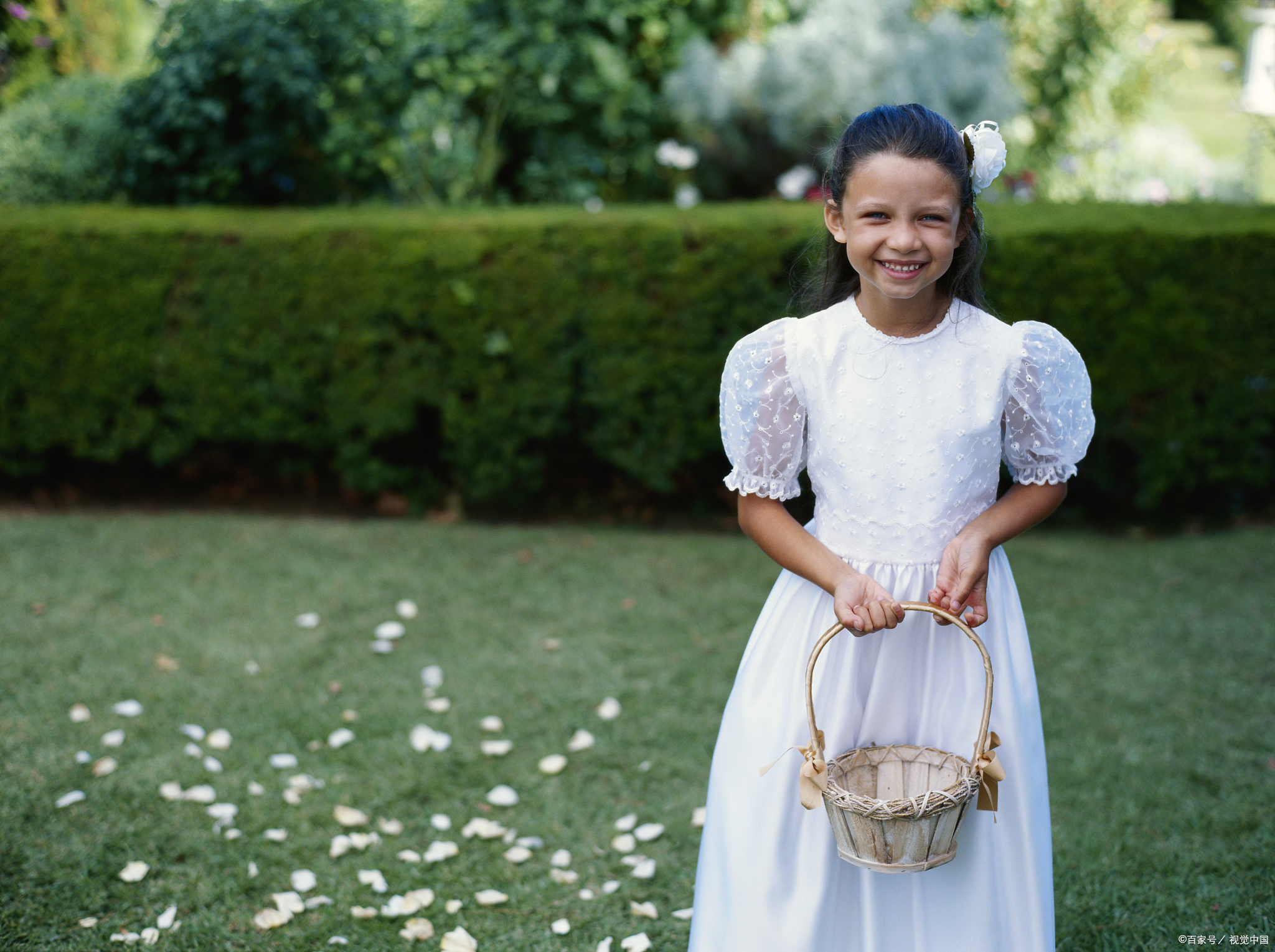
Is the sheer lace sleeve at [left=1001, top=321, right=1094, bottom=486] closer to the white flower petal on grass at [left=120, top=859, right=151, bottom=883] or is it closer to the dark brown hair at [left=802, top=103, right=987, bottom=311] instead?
the dark brown hair at [left=802, top=103, right=987, bottom=311]

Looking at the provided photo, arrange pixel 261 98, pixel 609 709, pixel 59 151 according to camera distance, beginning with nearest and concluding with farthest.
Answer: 1. pixel 609 709
2. pixel 261 98
3. pixel 59 151

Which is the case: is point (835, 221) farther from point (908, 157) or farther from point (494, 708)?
point (494, 708)

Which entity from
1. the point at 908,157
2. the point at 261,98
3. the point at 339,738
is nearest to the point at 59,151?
the point at 261,98

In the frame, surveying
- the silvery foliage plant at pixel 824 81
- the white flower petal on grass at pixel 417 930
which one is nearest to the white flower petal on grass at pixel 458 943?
the white flower petal on grass at pixel 417 930

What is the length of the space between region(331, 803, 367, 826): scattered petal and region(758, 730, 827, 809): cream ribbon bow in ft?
5.37

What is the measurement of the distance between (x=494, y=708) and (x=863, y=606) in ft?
7.00

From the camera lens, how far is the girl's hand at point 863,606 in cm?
163

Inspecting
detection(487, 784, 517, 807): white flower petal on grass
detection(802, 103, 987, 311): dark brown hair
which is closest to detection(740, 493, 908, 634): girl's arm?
detection(802, 103, 987, 311): dark brown hair

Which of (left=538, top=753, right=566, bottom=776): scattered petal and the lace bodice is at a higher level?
the lace bodice

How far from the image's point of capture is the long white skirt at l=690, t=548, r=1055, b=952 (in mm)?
1808

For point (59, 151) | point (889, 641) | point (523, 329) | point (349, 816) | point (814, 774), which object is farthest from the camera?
point (59, 151)

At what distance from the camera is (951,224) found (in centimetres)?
168

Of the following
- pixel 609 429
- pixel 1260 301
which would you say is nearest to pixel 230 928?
pixel 609 429

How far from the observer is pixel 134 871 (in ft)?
8.59
